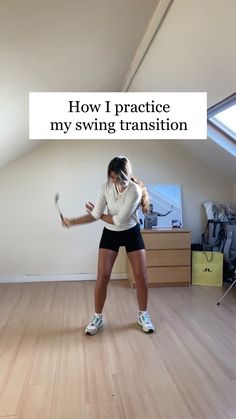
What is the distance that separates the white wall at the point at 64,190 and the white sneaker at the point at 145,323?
1.47 m

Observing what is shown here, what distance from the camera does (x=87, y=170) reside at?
13.8ft

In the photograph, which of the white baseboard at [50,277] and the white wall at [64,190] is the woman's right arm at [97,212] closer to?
the white wall at [64,190]

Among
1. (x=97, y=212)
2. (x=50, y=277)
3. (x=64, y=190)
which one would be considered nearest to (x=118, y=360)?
(x=97, y=212)

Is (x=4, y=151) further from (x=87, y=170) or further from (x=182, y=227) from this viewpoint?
(x=182, y=227)

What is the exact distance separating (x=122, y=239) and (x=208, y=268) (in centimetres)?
164

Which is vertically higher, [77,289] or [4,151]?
[4,151]

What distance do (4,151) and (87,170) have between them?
113 cm

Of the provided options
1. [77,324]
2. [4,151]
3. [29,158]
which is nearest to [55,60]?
[4,151]

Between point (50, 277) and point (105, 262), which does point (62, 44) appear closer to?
point (105, 262)

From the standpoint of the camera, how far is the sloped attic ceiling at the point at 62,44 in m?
1.27

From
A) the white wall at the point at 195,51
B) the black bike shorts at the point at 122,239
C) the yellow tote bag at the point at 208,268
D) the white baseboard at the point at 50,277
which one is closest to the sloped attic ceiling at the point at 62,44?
the white wall at the point at 195,51

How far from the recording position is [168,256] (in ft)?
12.7

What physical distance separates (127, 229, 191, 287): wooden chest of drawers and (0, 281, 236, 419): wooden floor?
1.05ft

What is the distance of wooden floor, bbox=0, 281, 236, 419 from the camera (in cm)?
185
